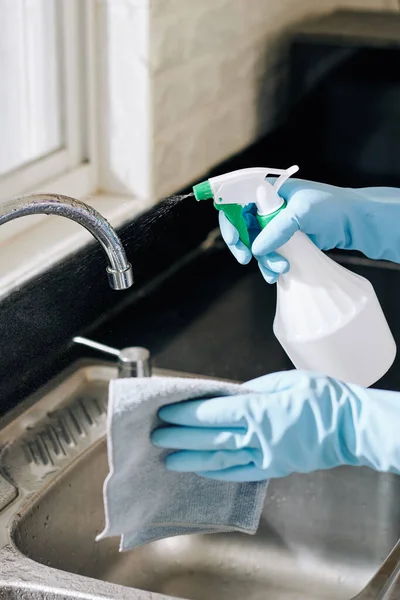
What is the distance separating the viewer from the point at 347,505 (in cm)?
133

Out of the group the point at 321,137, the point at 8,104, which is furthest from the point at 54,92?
the point at 321,137

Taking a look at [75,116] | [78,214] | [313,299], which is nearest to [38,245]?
[75,116]

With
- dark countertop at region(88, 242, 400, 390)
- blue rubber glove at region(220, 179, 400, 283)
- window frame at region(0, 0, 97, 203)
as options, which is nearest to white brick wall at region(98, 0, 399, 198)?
window frame at region(0, 0, 97, 203)

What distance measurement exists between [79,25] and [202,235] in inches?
16.9

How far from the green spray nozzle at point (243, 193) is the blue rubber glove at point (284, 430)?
18 cm

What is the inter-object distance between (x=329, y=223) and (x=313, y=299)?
0.10 meters

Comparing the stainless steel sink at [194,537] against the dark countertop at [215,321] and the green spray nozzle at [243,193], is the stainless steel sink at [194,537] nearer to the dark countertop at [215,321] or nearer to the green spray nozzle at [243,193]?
the dark countertop at [215,321]

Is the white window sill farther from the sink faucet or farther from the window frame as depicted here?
the sink faucet

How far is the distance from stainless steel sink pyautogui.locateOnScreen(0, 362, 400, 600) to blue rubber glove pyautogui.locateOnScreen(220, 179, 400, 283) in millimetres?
377

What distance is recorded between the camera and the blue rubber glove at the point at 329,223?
0.99 m

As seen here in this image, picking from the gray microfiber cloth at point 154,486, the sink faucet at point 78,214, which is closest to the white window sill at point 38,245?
the sink faucet at point 78,214

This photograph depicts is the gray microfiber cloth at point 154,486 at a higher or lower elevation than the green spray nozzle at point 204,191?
lower

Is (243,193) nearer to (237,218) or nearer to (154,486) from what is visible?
(237,218)

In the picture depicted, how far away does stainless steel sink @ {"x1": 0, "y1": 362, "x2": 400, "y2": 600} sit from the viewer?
48.0 inches
